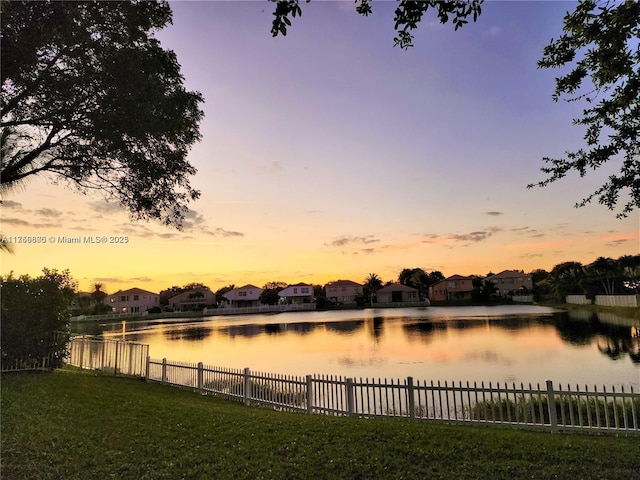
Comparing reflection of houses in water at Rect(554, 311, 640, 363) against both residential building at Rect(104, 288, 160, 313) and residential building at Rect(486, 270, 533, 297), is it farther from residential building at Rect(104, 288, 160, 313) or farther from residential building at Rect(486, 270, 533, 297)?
residential building at Rect(104, 288, 160, 313)

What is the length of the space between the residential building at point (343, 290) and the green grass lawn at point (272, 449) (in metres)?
109

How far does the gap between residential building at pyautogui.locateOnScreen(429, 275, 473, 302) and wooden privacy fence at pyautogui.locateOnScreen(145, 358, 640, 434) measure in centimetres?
9887

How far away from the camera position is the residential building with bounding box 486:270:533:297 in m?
117

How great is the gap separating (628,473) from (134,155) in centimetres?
932

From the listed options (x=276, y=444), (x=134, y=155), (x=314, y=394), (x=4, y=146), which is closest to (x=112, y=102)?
(x=134, y=155)

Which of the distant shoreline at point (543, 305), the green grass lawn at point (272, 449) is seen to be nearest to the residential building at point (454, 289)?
the distant shoreline at point (543, 305)

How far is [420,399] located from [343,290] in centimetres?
10926

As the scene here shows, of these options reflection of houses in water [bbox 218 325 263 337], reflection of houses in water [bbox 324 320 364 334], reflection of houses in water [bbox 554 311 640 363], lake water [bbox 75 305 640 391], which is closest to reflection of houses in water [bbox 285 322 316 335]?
reflection of houses in water [bbox 324 320 364 334]

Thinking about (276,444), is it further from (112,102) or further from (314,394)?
(112,102)

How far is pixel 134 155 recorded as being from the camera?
8.63 m

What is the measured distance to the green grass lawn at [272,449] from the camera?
19.2 feet

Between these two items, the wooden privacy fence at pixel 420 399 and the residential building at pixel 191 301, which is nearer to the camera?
the wooden privacy fence at pixel 420 399

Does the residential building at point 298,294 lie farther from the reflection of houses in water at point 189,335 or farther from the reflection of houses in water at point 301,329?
the reflection of houses in water at point 189,335

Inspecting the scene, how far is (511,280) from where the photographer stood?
389ft
